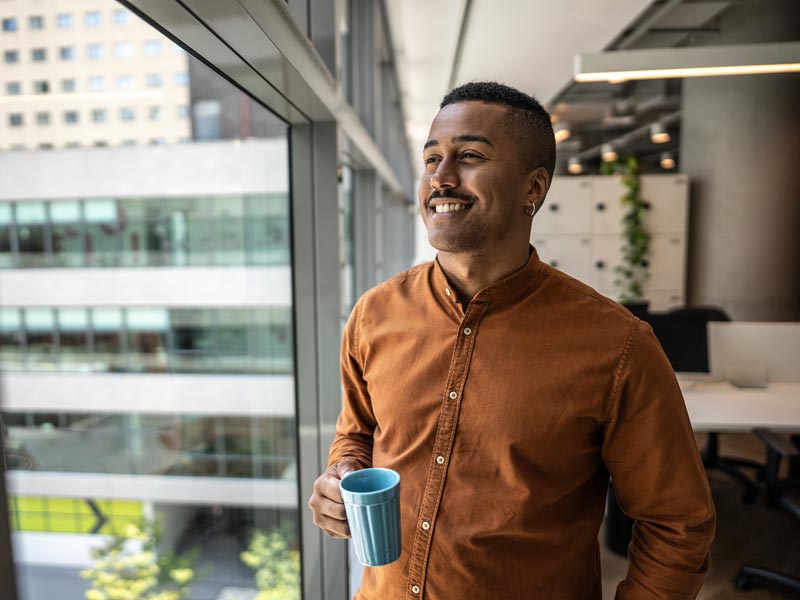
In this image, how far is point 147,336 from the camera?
7.82ft

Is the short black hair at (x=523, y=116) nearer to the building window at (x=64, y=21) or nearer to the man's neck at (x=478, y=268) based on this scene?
the man's neck at (x=478, y=268)

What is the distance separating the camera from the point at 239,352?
2297mm

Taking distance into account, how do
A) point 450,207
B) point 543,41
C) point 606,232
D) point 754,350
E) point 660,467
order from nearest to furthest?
point 660,467
point 450,207
point 754,350
point 543,41
point 606,232

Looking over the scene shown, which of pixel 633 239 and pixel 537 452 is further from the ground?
pixel 633 239

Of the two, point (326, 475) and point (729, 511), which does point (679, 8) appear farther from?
point (326, 475)

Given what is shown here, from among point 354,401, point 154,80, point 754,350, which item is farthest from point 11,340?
point 754,350

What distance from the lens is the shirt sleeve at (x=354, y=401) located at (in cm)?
117

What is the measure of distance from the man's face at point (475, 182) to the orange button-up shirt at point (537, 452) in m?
0.10

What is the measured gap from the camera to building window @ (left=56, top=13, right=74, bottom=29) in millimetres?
1217

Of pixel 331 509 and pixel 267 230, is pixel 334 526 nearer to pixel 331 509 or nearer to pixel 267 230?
pixel 331 509

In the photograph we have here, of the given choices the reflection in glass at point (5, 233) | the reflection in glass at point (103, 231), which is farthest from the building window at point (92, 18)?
the reflection in glass at point (103, 231)

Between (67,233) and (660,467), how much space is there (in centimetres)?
194

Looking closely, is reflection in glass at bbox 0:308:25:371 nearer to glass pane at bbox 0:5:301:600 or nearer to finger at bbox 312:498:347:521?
glass pane at bbox 0:5:301:600

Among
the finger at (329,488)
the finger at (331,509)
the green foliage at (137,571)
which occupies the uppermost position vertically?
the finger at (329,488)
